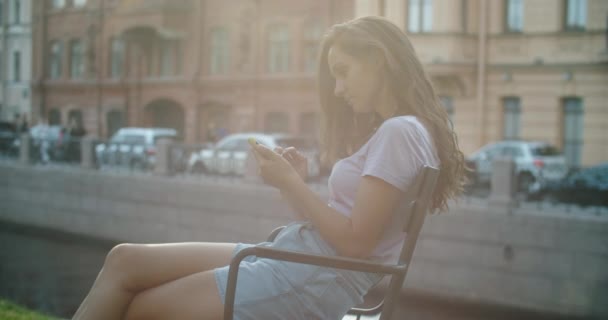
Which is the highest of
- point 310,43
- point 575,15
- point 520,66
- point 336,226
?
point 575,15

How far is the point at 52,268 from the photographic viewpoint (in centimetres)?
1457

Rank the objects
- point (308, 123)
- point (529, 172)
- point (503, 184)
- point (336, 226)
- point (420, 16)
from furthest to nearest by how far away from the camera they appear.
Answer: point (308, 123), point (420, 16), point (529, 172), point (503, 184), point (336, 226)

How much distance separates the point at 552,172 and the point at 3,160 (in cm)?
1484

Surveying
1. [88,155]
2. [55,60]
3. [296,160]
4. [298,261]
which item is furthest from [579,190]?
[55,60]

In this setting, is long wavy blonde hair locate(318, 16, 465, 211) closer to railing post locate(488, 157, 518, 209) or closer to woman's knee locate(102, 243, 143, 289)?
woman's knee locate(102, 243, 143, 289)

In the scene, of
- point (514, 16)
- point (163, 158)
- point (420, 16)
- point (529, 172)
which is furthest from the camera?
point (420, 16)

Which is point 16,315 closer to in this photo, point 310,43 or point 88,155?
point 88,155

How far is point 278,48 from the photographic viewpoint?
29.5 meters

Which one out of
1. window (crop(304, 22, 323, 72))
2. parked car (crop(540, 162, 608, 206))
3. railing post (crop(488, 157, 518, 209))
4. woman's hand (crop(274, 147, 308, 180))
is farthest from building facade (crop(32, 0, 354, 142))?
woman's hand (crop(274, 147, 308, 180))

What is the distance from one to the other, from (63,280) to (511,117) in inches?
611

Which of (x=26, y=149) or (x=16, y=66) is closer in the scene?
(x=26, y=149)

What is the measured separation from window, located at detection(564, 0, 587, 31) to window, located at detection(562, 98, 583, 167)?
206 cm

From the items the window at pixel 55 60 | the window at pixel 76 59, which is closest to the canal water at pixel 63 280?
the window at pixel 76 59

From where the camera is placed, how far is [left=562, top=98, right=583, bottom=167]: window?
23.8 metres
